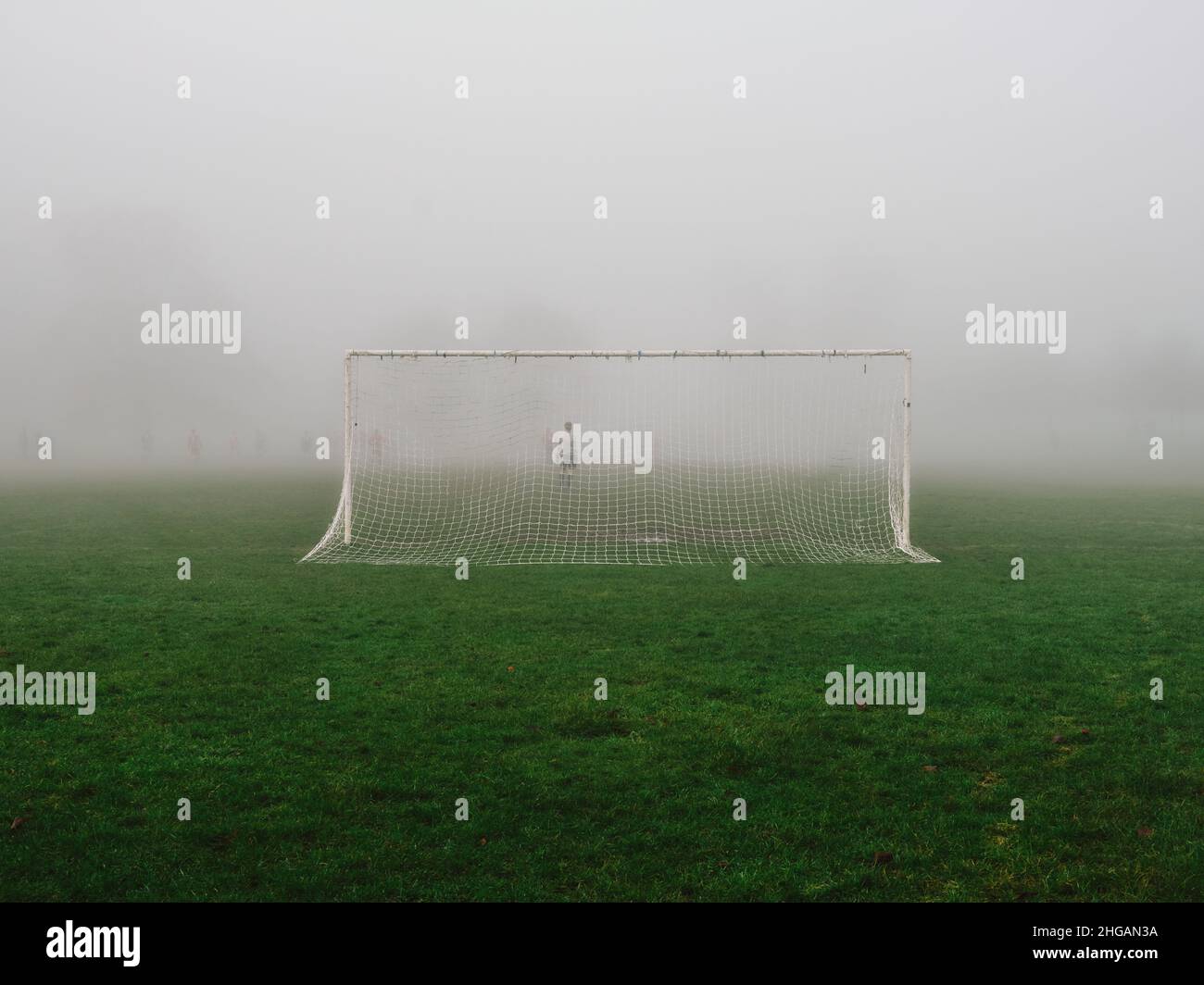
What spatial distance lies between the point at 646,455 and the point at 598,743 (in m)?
11.8

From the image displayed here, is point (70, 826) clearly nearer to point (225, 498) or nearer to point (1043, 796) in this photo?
point (1043, 796)

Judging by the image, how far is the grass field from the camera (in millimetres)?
3725

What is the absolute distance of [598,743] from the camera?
525 cm

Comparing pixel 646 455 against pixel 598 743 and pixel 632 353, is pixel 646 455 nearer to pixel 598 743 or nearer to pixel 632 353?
pixel 632 353

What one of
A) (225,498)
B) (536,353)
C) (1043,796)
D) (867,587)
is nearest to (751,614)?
(867,587)

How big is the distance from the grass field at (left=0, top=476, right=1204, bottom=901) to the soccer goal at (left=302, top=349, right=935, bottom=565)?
142 inches

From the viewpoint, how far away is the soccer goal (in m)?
13.5

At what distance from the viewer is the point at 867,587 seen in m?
10.6

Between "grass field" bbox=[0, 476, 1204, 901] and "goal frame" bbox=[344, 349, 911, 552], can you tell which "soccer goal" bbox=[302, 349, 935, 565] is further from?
"grass field" bbox=[0, 476, 1204, 901]

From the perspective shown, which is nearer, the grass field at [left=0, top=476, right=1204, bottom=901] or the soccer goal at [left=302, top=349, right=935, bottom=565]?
the grass field at [left=0, top=476, right=1204, bottom=901]

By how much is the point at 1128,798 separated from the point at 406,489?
2212cm

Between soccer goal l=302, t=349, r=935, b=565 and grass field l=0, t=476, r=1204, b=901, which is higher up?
soccer goal l=302, t=349, r=935, b=565

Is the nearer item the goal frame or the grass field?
the grass field

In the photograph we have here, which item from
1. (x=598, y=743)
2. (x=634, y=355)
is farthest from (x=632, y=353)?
(x=598, y=743)
